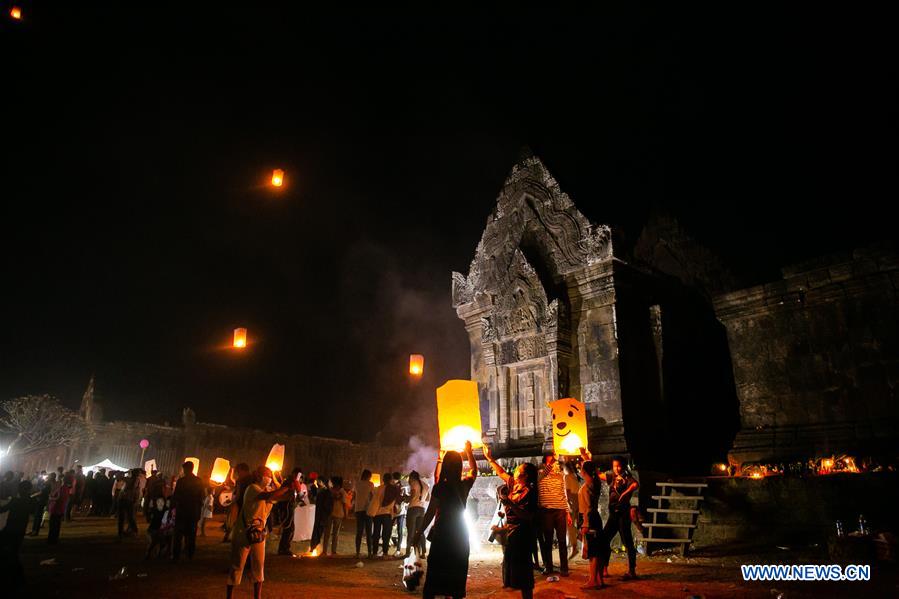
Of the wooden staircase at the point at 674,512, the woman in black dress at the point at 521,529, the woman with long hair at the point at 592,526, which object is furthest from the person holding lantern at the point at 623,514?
the woman in black dress at the point at 521,529

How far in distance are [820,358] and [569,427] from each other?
644 cm

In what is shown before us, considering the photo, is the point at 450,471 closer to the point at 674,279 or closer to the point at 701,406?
the point at 701,406

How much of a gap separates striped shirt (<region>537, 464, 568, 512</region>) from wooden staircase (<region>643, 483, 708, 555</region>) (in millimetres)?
2359

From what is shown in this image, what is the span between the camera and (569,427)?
34.6ft

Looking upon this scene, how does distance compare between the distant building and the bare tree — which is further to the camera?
the bare tree

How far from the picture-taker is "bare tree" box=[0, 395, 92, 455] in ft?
102

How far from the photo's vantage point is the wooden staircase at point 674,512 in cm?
966

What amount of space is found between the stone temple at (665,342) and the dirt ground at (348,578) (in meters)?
4.00

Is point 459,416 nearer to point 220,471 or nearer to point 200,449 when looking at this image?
point 220,471

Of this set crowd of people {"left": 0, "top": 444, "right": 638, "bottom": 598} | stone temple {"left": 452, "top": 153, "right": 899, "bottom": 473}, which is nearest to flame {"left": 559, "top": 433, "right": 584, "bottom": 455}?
crowd of people {"left": 0, "top": 444, "right": 638, "bottom": 598}

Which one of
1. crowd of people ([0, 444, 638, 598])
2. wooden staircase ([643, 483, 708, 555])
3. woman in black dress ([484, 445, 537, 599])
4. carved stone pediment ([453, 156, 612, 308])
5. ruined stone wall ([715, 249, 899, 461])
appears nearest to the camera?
crowd of people ([0, 444, 638, 598])

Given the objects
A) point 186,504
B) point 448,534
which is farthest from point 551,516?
point 186,504

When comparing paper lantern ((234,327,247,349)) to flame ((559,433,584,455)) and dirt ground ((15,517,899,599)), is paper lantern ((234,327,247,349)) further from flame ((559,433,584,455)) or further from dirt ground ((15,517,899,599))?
flame ((559,433,584,455))

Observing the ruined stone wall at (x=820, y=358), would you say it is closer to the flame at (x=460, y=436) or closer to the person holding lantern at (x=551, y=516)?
the person holding lantern at (x=551, y=516)
